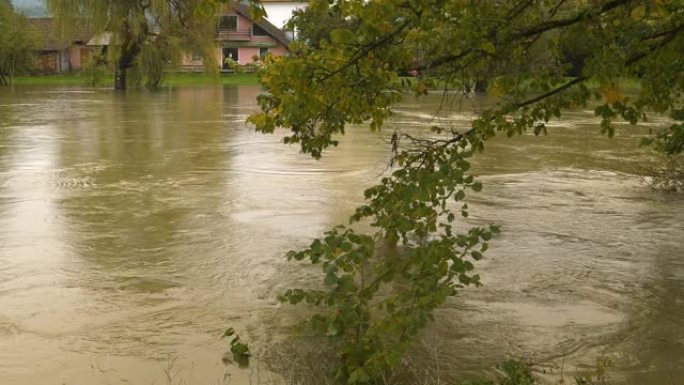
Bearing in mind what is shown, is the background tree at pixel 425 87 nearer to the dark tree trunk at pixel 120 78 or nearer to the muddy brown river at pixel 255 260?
the muddy brown river at pixel 255 260

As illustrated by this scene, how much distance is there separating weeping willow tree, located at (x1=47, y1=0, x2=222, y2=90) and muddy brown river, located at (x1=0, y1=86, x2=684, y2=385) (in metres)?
20.5

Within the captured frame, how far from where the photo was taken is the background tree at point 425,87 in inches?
161

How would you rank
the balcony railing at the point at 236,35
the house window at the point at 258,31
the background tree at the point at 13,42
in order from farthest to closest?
1. the balcony railing at the point at 236,35
2. the house window at the point at 258,31
3. the background tree at the point at 13,42

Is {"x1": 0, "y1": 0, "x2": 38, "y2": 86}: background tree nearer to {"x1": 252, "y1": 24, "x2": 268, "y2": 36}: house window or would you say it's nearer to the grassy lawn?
the grassy lawn

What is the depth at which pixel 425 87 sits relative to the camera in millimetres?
4895

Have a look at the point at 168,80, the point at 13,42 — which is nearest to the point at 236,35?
the point at 168,80

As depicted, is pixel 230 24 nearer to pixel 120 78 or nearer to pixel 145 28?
pixel 120 78

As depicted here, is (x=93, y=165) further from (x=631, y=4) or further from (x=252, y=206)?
(x=631, y=4)

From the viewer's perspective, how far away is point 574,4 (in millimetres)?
5695

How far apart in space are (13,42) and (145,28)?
47.3ft

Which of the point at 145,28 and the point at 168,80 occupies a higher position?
the point at 145,28

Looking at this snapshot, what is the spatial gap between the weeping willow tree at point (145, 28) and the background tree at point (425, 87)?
1191 inches

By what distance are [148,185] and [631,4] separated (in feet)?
26.6

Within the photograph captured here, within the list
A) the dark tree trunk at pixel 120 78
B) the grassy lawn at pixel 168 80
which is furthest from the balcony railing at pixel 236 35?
the dark tree trunk at pixel 120 78
